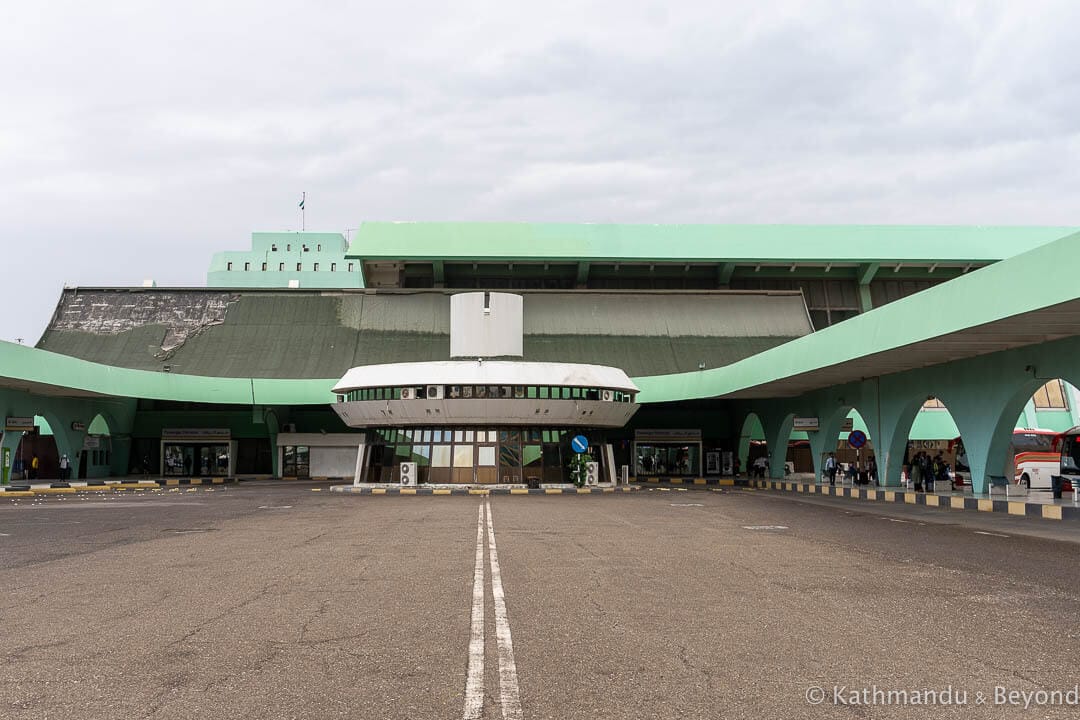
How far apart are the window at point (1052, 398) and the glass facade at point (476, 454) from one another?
110 feet

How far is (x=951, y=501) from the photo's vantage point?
Result: 94.0 ft

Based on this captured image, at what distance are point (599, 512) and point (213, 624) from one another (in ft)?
58.8

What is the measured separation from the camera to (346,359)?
5694cm

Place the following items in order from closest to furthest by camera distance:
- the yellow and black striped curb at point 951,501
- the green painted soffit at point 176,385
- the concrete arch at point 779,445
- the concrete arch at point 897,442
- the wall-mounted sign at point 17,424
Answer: the yellow and black striped curb at point 951,501 → the concrete arch at point 897,442 → the wall-mounted sign at point 17,424 → the green painted soffit at point 176,385 → the concrete arch at point 779,445

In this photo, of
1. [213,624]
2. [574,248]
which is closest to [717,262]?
[574,248]

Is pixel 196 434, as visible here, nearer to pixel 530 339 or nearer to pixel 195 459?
pixel 195 459

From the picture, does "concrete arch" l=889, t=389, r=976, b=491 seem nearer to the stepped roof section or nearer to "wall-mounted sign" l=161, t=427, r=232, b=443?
"wall-mounted sign" l=161, t=427, r=232, b=443

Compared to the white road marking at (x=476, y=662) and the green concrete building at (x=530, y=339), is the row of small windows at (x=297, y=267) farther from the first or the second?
the white road marking at (x=476, y=662)

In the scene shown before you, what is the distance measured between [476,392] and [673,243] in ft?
97.1

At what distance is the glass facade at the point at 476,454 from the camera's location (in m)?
41.6

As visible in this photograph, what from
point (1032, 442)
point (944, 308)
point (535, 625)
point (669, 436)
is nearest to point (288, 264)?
point (669, 436)

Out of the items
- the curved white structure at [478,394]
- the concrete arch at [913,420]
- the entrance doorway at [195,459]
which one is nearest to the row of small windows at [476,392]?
the curved white structure at [478,394]

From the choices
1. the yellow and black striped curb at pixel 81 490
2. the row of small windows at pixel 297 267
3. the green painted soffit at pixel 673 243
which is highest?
the row of small windows at pixel 297 267

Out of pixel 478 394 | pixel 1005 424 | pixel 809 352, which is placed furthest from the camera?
pixel 478 394
